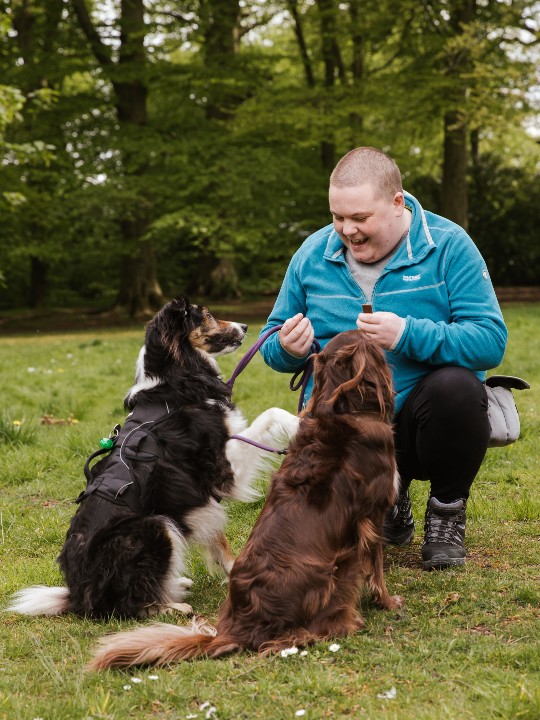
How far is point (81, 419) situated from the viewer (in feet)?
26.3

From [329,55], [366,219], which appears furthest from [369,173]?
[329,55]

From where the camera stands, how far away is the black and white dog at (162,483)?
367 centimetres

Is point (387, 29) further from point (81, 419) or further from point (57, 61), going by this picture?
point (81, 419)

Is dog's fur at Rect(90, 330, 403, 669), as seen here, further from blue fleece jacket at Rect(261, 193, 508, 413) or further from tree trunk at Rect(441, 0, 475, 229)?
tree trunk at Rect(441, 0, 475, 229)

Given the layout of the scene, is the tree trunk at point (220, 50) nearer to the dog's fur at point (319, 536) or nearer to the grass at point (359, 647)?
the grass at point (359, 647)

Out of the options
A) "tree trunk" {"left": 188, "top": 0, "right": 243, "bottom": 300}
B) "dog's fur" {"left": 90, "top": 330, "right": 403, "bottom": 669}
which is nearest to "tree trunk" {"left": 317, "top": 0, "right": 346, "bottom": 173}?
"tree trunk" {"left": 188, "top": 0, "right": 243, "bottom": 300}

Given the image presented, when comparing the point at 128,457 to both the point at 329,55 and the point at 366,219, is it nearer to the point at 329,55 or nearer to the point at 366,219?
the point at 366,219

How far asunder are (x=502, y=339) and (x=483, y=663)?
1.60m

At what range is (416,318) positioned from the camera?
3.95 metres

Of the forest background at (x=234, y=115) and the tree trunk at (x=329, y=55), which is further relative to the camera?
the tree trunk at (x=329, y=55)

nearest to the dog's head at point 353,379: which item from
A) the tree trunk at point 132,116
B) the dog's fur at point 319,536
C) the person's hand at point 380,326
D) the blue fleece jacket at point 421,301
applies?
the dog's fur at point 319,536

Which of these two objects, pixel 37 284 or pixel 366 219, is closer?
pixel 366 219

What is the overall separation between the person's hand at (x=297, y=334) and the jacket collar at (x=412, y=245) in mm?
461

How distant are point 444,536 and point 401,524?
0.46 m
